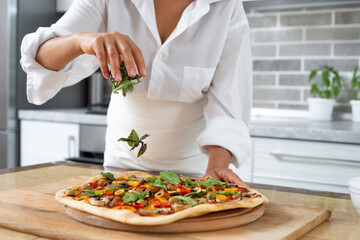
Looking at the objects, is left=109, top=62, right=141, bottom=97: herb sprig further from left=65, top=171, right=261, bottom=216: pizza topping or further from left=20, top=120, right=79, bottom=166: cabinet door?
left=20, top=120, right=79, bottom=166: cabinet door

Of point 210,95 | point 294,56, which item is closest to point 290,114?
point 294,56

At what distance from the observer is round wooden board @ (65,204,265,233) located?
0.87 meters

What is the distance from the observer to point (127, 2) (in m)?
1.46

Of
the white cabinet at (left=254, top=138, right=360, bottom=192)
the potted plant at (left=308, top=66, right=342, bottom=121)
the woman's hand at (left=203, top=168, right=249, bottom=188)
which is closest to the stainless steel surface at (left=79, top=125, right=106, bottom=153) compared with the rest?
the white cabinet at (left=254, top=138, right=360, bottom=192)

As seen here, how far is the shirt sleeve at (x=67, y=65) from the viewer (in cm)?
131

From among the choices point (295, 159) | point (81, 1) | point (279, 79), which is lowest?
point (295, 159)

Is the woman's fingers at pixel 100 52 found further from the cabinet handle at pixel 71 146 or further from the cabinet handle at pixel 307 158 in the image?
the cabinet handle at pixel 71 146

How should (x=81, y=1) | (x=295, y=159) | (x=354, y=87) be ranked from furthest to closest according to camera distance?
(x=354, y=87)
(x=295, y=159)
(x=81, y=1)

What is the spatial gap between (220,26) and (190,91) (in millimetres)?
217

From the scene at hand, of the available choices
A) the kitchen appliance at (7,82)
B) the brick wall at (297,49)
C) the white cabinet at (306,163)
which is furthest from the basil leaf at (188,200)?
the kitchen appliance at (7,82)

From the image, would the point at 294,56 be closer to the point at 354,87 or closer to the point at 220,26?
the point at 354,87

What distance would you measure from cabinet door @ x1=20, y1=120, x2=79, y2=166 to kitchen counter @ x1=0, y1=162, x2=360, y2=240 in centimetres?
105

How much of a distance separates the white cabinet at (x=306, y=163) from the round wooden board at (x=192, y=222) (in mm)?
1149

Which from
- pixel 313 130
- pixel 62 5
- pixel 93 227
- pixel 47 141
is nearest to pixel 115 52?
pixel 93 227
